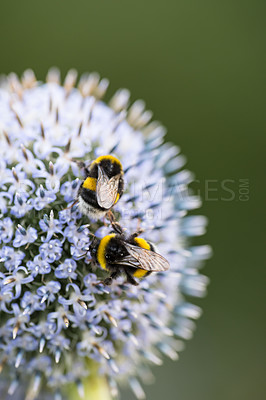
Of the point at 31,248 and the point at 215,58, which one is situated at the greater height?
the point at 215,58

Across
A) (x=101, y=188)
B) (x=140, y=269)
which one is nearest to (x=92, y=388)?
(x=140, y=269)

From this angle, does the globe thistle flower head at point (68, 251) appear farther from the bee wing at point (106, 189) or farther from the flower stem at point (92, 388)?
the bee wing at point (106, 189)

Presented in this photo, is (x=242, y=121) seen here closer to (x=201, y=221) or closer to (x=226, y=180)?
(x=226, y=180)

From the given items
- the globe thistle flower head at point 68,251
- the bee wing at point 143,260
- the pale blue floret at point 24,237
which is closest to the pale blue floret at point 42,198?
the globe thistle flower head at point 68,251

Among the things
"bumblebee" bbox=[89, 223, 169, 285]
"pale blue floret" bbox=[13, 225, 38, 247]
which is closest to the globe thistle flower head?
"pale blue floret" bbox=[13, 225, 38, 247]

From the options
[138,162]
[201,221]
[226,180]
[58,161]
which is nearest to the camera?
[58,161]

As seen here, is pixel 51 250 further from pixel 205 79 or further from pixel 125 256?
pixel 205 79

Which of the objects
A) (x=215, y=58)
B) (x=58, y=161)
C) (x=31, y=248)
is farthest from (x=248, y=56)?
(x=31, y=248)
